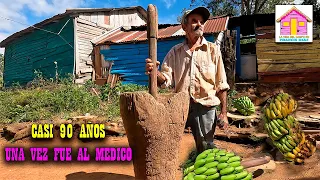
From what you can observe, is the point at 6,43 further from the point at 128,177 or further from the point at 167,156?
the point at 167,156

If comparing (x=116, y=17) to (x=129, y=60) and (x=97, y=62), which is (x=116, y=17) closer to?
(x=97, y=62)

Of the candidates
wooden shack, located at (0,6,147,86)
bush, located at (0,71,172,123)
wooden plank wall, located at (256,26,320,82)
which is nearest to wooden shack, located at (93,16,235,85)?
wooden shack, located at (0,6,147,86)

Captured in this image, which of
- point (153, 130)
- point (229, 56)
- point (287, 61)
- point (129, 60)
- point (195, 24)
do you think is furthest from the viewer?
point (129, 60)

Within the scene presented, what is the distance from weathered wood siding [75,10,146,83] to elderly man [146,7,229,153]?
9361 millimetres

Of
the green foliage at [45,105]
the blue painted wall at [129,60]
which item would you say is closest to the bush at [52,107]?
the green foliage at [45,105]

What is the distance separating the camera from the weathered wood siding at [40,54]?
12.1 metres

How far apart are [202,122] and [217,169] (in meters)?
0.93

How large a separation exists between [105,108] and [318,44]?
8404 millimetres

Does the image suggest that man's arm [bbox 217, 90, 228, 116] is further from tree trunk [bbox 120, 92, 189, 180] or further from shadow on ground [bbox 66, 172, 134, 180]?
shadow on ground [bbox 66, 172, 134, 180]

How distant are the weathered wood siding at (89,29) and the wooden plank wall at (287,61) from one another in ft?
23.8

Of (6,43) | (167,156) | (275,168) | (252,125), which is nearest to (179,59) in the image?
(167,156)

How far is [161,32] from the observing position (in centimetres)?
1096

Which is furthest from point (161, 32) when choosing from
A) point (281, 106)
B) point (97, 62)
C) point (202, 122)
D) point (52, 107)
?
point (202, 122)

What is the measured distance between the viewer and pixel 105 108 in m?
7.52
